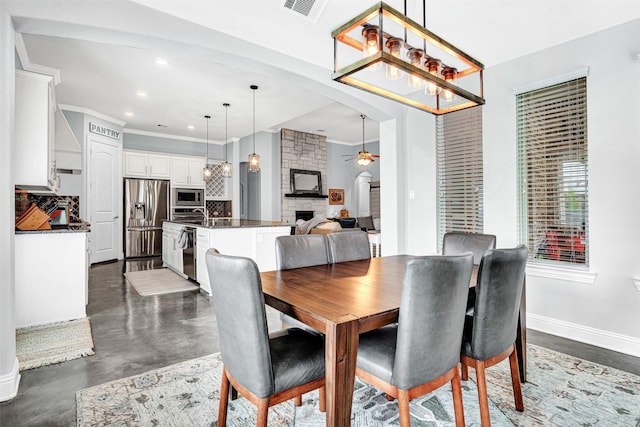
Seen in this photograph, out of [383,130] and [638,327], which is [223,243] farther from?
[638,327]

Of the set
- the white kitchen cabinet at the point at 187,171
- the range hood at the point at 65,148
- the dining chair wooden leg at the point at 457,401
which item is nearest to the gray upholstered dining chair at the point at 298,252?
the dining chair wooden leg at the point at 457,401

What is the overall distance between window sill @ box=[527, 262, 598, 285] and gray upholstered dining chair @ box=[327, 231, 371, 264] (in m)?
1.66

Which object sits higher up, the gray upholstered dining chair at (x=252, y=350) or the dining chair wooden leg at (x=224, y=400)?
the gray upholstered dining chair at (x=252, y=350)

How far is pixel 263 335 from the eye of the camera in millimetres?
1225

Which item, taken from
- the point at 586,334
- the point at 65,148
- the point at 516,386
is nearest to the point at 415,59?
the point at 516,386

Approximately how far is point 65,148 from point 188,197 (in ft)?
12.3

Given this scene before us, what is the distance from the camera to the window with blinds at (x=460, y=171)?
11.7ft

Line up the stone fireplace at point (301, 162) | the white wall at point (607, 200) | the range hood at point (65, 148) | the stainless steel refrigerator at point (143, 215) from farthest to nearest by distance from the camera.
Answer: the stone fireplace at point (301, 162), the stainless steel refrigerator at point (143, 215), the range hood at point (65, 148), the white wall at point (607, 200)

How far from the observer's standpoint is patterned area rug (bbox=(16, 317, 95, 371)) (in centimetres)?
238

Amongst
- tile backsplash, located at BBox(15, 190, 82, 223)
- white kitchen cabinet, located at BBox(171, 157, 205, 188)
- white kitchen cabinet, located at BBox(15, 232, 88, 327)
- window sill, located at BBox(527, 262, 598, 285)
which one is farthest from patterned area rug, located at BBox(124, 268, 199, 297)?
window sill, located at BBox(527, 262, 598, 285)

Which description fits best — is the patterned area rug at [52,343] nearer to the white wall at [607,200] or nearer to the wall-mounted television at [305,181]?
the white wall at [607,200]

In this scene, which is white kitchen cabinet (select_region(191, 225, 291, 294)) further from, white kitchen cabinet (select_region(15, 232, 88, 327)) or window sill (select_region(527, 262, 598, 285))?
window sill (select_region(527, 262, 598, 285))

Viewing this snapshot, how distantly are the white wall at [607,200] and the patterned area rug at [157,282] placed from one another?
421 centimetres

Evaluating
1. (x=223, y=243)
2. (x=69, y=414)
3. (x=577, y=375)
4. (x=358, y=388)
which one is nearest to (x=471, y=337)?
(x=358, y=388)
